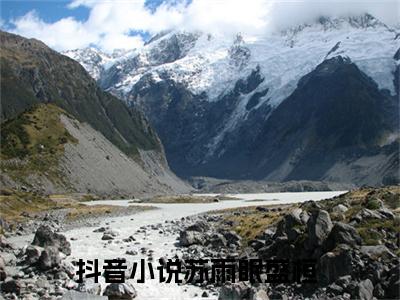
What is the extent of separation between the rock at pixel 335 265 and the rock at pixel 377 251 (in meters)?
1.21

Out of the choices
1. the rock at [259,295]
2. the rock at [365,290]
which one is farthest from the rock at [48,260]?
the rock at [365,290]

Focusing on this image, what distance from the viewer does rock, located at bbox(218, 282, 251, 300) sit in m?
40.8

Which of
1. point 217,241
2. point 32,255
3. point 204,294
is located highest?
point 217,241

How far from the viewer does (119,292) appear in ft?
142

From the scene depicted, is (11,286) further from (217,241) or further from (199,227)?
(199,227)

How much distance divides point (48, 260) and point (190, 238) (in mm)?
21306

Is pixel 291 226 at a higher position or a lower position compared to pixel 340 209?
lower

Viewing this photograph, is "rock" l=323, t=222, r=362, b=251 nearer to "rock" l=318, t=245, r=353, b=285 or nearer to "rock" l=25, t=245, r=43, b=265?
"rock" l=318, t=245, r=353, b=285

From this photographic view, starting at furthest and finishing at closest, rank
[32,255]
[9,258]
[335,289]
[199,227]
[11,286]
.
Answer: [199,227], [9,258], [32,255], [11,286], [335,289]

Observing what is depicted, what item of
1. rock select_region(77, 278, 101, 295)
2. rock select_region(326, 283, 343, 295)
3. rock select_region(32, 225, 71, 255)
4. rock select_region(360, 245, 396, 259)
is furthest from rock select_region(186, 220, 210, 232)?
rock select_region(326, 283, 343, 295)

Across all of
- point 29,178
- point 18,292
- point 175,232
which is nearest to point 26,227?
point 175,232

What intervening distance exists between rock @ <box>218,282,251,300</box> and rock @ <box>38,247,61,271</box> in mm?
15774

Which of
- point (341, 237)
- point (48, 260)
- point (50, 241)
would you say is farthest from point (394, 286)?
point (50, 241)

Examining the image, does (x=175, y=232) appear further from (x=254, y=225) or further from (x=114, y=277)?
(x=114, y=277)
